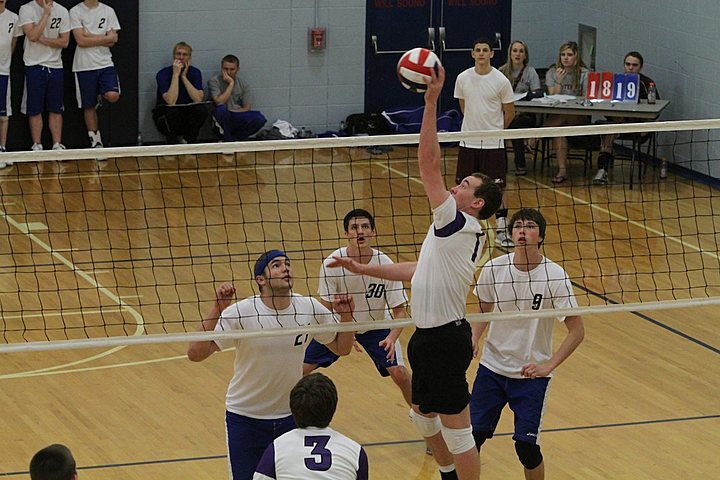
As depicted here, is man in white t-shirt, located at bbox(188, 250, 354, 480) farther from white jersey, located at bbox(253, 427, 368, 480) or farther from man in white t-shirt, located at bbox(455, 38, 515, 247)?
man in white t-shirt, located at bbox(455, 38, 515, 247)

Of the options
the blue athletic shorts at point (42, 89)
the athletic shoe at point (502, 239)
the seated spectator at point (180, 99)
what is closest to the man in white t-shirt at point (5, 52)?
the blue athletic shorts at point (42, 89)

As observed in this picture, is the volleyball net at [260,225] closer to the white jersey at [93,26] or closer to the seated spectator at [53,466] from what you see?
the white jersey at [93,26]

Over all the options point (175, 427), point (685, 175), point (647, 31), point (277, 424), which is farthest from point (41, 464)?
point (647, 31)

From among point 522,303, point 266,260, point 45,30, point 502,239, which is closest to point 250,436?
point 266,260

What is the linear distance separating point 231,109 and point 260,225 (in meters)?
4.59

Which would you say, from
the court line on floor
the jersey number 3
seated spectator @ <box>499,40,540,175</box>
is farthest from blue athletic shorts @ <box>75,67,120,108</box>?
the jersey number 3

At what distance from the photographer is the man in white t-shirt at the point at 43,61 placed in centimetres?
1762

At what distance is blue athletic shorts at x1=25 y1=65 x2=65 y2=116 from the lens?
58.5 feet

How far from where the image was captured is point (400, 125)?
62.6 ft

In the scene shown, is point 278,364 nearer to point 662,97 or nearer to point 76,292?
point 76,292

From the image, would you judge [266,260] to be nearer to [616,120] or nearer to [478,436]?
[478,436]

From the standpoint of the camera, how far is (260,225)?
14.9 meters

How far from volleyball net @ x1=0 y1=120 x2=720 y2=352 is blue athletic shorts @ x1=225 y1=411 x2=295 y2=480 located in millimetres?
975

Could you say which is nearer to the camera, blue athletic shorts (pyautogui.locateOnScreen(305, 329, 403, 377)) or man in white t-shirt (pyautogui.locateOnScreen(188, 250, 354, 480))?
man in white t-shirt (pyautogui.locateOnScreen(188, 250, 354, 480))
